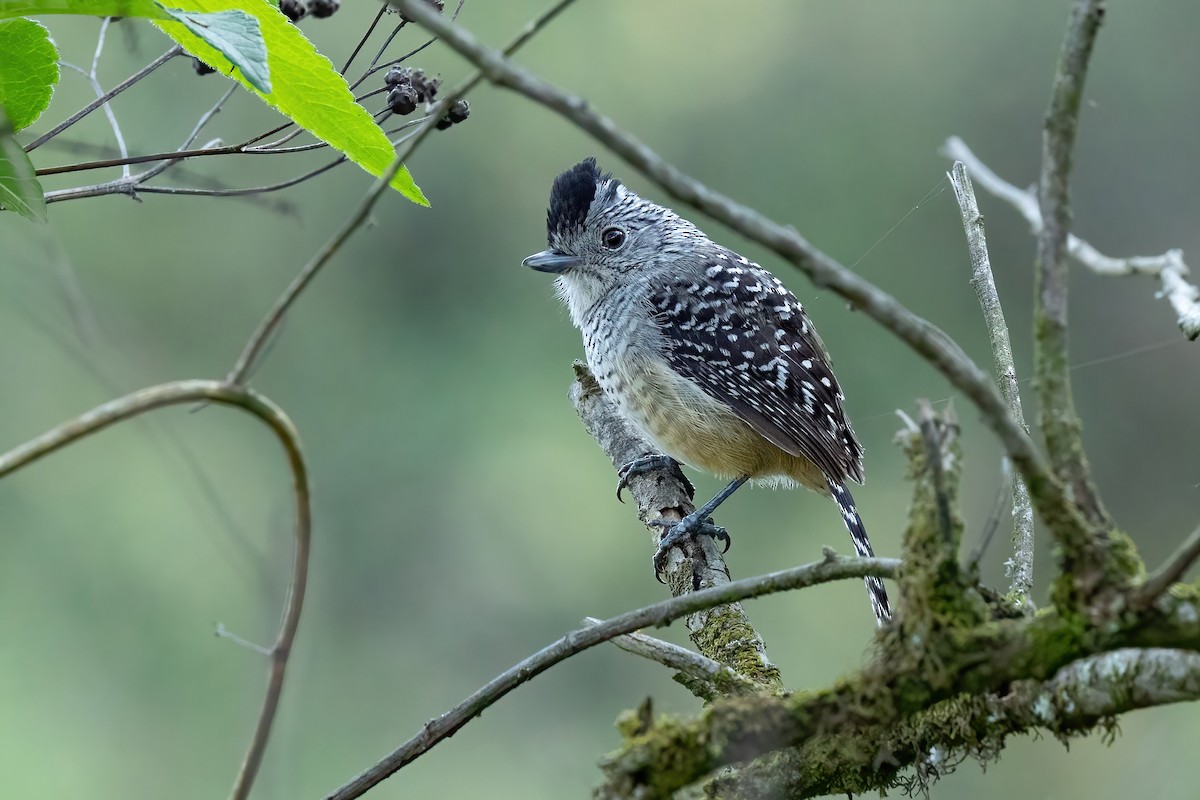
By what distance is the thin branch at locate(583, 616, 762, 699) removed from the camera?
196cm

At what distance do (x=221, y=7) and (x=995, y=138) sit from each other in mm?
12291

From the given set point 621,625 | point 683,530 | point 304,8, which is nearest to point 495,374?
point 683,530

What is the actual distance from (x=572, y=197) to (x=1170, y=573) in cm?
381

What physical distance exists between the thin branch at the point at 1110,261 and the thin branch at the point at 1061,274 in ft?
0.22

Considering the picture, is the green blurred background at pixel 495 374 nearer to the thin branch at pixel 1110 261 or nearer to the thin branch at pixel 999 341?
the thin branch at pixel 999 341

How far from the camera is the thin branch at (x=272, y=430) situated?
40.9 inches

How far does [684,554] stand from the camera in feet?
11.0

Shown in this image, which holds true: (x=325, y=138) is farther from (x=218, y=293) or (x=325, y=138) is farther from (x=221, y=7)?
(x=218, y=293)

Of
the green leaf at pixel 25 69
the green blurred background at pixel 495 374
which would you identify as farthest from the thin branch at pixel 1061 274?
the green blurred background at pixel 495 374

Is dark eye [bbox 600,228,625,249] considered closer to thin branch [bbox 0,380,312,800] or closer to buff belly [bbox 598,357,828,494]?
buff belly [bbox 598,357,828,494]

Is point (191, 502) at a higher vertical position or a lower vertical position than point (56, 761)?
lower

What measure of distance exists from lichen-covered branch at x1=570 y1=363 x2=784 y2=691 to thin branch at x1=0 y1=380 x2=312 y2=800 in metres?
1.18

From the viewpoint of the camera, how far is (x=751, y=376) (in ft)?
13.6

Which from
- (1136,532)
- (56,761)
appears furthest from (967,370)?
(56,761)
